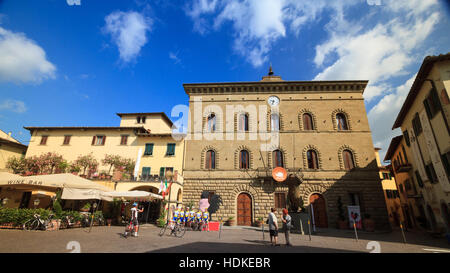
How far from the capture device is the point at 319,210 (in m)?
18.8

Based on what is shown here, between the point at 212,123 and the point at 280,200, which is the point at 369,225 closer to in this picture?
the point at 280,200

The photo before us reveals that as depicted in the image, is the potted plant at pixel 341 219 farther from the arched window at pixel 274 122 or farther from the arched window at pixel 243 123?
the arched window at pixel 243 123

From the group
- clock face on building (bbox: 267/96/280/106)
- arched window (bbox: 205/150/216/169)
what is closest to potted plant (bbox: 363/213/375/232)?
clock face on building (bbox: 267/96/280/106)

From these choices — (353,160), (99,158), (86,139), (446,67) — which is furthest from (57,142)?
(446,67)

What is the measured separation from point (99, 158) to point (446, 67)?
30.6 metres

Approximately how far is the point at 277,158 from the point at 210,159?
22.9 feet

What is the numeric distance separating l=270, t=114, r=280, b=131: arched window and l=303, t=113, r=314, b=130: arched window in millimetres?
2844

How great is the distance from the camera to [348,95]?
880 inches

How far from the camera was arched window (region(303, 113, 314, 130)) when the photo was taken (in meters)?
21.8

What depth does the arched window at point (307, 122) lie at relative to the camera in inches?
856

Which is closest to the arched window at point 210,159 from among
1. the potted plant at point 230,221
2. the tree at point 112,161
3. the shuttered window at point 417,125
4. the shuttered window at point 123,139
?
the potted plant at point 230,221

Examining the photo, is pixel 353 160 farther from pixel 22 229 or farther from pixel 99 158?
pixel 99 158

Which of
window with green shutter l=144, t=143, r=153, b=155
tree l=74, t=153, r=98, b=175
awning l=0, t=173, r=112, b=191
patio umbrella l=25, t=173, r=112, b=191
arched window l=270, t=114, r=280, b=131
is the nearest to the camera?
awning l=0, t=173, r=112, b=191

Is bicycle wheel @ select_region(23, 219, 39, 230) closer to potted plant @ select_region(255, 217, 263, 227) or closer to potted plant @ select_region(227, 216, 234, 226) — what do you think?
potted plant @ select_region(227, 216, 234, 226)
